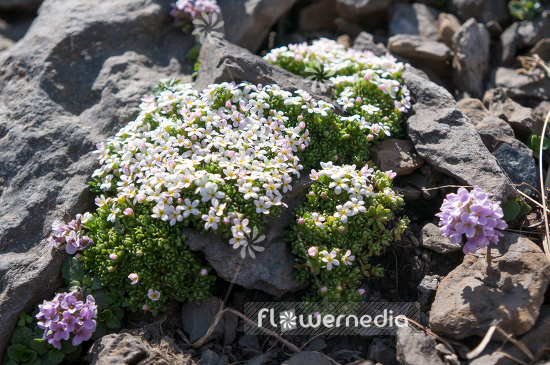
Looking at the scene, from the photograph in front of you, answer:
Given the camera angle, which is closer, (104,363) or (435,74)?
(104,363)

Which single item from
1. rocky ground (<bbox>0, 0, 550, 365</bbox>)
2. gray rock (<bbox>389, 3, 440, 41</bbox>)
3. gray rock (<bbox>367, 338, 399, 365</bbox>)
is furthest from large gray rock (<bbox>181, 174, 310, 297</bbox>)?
gray rock (<bbox>389, 3, 440, 41</bbox>)

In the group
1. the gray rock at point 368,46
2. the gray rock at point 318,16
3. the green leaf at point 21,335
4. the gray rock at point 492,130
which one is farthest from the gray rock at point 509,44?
the green leaf at point 21,335

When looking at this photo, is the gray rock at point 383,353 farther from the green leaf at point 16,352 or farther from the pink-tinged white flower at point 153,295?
the green leaf at point 16,352

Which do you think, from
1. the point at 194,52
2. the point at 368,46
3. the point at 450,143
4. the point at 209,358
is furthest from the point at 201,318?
the point at 368,46

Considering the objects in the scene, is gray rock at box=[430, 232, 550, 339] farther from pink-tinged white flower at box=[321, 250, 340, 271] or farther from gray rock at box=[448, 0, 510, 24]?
gray rock at box=[448, 0, 510, 24]

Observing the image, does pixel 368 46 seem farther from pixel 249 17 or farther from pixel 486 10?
pixel 486 10

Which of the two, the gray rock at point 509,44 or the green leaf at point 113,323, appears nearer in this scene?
the green leaf at point 113,323

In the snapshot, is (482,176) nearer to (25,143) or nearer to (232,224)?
(232,224)

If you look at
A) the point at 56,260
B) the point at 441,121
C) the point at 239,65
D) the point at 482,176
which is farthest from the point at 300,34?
the point at 56,260
